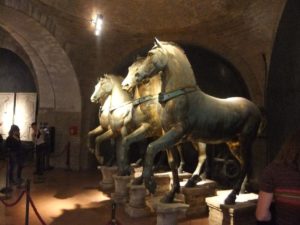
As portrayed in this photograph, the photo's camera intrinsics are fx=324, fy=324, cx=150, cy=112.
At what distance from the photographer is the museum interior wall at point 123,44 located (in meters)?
7.71

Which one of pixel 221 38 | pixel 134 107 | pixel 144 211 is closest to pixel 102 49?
pixel 221 38

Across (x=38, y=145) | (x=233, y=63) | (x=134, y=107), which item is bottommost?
(x=38, y=145)

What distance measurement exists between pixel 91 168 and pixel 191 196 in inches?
241

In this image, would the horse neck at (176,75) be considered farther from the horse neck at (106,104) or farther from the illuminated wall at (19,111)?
the illuminated wall at (19,111)

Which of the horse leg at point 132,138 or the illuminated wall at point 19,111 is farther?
the illuminated wall at point 19,111

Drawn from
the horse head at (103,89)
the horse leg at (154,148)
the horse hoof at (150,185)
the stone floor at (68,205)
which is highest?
the horse head at (103,89)

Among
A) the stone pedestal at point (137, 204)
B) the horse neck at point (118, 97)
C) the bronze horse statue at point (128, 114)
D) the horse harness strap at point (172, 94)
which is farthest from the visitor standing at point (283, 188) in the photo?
the horse neck at point (118, 97)

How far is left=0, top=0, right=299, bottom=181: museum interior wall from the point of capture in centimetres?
771

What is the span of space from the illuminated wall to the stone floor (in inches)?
151

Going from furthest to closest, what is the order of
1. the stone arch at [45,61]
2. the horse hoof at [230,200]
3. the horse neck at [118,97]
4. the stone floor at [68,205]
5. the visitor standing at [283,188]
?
the stone arch at [45,61], the horse neck at [118,97], the stone floor at [68,205], the horse hoof at [230,200], the visitor standing at [283,188]

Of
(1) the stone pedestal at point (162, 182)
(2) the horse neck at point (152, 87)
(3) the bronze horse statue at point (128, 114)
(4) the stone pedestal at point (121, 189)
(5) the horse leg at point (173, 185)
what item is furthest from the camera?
(4) the stone pedestal at point (121, 189)

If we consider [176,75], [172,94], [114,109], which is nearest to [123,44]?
[114,109]

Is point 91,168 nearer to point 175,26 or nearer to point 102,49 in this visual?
point 102,49

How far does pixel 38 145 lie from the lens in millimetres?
8969
